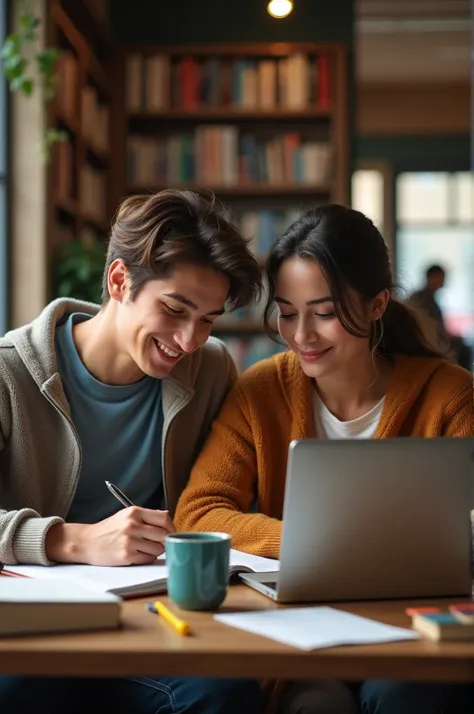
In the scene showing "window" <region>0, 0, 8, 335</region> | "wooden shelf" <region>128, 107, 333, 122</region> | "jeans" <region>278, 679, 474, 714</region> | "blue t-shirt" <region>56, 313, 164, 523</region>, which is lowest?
"jeans" <region>278, 679, 474, 714</region>

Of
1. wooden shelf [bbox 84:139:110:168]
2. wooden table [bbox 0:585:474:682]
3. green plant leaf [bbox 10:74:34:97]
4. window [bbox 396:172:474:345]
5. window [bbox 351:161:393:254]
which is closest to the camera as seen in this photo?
wooden table [bbox 0:585:474:682]

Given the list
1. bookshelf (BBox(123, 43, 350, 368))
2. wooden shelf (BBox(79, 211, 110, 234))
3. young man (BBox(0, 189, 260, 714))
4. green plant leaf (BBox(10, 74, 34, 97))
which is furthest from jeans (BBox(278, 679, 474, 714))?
bookshelf (BBox(123, 43, 350, 368))

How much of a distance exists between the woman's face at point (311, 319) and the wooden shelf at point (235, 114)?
12.6 ft

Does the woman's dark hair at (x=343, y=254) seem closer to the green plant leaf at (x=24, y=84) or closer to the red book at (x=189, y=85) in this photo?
the green plant leaf at (x=24, y=84)

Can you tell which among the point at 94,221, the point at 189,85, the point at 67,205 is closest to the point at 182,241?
the point at 67,205

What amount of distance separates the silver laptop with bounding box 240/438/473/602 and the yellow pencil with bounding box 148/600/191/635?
150 mm

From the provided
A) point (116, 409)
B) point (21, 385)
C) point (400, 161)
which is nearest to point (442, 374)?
point (116, 409)

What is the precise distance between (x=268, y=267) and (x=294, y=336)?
16 cm

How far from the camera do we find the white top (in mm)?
1909

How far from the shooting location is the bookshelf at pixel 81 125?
14.4 ft

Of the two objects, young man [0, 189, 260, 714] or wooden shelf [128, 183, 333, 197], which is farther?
wooden shelf [128, 183, 333, 197]

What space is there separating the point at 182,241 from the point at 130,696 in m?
0.73

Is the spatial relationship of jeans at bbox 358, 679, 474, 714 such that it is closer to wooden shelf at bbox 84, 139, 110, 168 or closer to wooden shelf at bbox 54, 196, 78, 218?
wooden shelf at bbox 54, 196, 78, 218

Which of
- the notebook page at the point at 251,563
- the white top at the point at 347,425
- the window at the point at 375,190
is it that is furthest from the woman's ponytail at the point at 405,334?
the window at the point at 375,190
